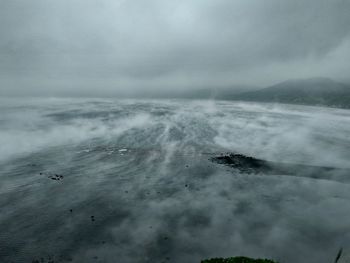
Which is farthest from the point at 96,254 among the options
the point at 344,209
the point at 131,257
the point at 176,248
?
the point at 344,209

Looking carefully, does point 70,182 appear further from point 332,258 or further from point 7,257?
point 332,258

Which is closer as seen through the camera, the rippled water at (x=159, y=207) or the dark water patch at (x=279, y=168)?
the rippled water at (x=159, y=207)

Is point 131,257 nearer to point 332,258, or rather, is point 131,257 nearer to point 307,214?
point 332,258

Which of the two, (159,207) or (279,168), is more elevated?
(159,207)

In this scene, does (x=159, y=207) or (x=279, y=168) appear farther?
(x=279, y=168)

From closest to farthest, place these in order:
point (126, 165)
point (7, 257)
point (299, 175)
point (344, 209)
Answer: point (7, 257) → point (344, 209) → point (299, 175) → point (126, 165)

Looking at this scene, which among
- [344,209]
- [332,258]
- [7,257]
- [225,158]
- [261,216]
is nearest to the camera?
[7,257]

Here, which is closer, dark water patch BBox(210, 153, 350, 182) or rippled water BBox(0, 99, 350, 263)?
rippled water BBox(0, 99, 350, 263)

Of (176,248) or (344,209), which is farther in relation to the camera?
(344,209)

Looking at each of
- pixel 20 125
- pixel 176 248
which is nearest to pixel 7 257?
pixel 176 248
